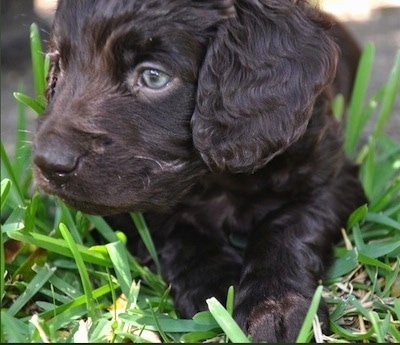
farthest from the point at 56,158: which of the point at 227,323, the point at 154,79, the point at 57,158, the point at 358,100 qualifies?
the point at 358,100

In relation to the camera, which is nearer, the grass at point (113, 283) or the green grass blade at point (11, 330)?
the green grass blade at point (11, 330)

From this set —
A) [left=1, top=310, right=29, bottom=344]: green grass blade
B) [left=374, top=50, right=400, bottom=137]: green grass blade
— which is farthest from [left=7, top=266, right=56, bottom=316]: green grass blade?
[left=374, top=50, right=400, bottom=137]: green grass blade

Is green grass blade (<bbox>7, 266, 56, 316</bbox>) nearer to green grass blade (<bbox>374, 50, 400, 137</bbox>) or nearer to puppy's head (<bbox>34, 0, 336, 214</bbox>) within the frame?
puppy's head (<bbox>34, 0, 336, 214</bbox>)

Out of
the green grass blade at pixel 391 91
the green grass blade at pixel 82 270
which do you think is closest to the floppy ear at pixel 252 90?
the green grass blade at pixel 82 270

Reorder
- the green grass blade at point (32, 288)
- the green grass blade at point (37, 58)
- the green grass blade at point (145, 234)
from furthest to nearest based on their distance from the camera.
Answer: the green grass blade at point (37, 58) → the green grass blade at point (145, 234) → the green grass blade at point (32, 288)

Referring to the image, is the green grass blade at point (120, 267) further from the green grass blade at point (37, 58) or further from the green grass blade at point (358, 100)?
the green grass blade at point (358, 100)

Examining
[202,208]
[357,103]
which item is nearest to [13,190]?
[202,208]

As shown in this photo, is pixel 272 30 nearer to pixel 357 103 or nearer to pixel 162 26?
pixel 162 26
